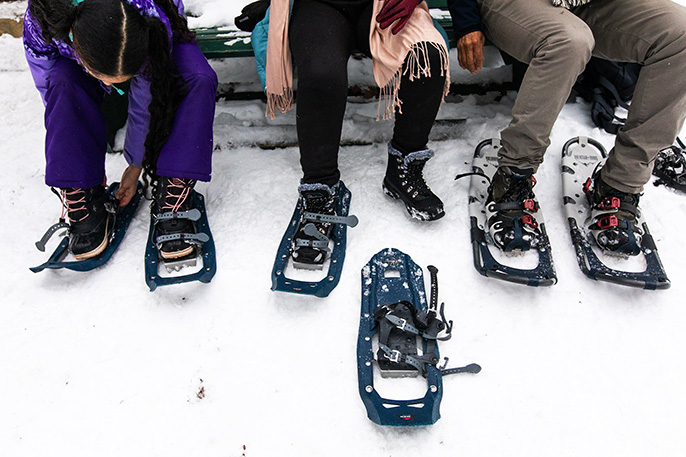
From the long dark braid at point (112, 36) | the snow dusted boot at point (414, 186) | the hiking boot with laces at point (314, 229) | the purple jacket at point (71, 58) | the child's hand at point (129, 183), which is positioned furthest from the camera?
the child's hand at point (129, 183)

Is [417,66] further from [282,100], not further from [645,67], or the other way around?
[645,67]

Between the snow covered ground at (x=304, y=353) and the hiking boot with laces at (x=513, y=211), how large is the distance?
0.50 feet

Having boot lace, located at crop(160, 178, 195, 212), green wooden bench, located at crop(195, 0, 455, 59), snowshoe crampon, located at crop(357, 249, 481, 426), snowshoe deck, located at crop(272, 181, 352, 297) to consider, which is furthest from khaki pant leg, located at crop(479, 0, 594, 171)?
boot lace, located at crop(160, 178, 195, 212)

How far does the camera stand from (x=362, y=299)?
6.61ft

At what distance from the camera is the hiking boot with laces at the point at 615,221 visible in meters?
2.08

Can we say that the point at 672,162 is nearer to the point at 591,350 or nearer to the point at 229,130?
the point at 591,350

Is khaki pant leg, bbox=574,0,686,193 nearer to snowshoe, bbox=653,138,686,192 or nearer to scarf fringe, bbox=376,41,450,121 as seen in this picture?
snowshoe, bbox=653,138,686,192

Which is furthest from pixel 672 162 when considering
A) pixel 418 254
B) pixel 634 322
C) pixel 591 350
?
pixel 418 254

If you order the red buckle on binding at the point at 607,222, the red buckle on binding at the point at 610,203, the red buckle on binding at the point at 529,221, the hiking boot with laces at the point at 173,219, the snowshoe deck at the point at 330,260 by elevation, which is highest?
the red buckle on binding at the point at 610,203

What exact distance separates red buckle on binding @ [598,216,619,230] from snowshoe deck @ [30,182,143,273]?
2.26 m

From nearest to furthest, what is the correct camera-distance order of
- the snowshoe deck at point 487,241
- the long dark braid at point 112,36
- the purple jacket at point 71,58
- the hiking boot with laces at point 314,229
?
the long dark braid at point 112,36
the purple jacket at point 71,58
the snowshoe deck at point 487,241
the hiking boot with laces at point 314,229

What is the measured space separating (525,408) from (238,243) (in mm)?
1420

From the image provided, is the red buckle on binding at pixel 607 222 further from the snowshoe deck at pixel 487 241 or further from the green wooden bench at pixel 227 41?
the green wooden bench at pixel 227 41

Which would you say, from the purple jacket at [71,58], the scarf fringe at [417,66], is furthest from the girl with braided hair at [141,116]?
the scarf fringe at [417,66]
